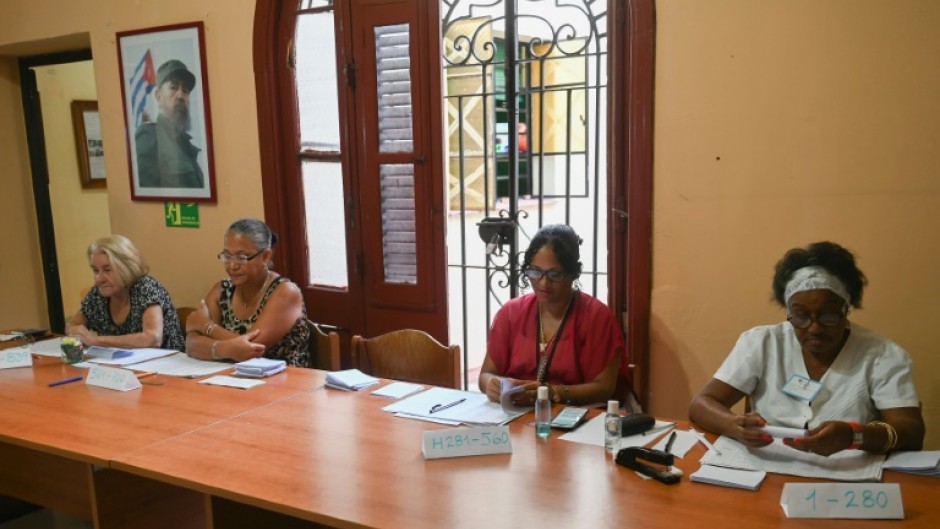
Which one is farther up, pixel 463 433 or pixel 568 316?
pixel 568 316

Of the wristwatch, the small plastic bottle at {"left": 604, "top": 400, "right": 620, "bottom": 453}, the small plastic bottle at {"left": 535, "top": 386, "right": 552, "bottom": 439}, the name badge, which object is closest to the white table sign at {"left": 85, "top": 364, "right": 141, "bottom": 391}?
the small plastic bottle at {"left": 535, "top": 386, "right": 552, "bottom": 439}

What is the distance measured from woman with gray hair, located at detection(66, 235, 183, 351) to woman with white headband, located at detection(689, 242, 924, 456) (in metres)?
2.39

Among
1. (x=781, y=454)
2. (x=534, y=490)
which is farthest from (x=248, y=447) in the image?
(x=781, y=454)

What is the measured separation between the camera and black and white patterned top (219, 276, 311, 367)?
312 centimetres

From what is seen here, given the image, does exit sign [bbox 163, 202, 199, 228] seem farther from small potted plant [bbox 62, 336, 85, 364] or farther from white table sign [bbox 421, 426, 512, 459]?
white table sign [bbox 421, 426, 512, 459]

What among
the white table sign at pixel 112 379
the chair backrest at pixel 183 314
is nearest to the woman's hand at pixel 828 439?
the white table sign at pixel 112 379

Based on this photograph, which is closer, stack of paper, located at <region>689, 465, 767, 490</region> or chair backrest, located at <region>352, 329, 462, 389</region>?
stack of paper, located at <region>689, 465, 767, 490</region>

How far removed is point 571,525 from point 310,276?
2.66m

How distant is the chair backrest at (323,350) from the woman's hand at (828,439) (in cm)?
191

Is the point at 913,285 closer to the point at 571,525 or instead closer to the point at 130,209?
the point at 571,525

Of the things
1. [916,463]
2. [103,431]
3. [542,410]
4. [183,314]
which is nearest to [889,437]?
[916,463]

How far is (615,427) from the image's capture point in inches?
76.5

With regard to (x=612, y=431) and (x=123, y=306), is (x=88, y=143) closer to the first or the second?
(x=123, y=306)

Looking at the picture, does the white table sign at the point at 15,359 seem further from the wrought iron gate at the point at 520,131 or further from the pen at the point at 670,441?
the pen at the point at 670,441
